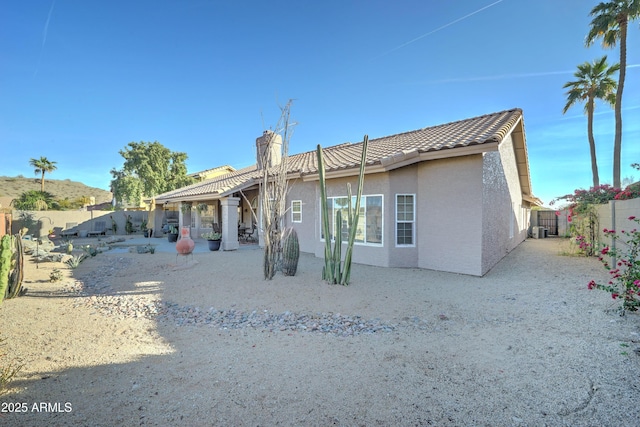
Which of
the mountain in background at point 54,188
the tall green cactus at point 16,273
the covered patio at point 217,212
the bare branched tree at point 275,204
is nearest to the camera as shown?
the tall green cactus at point 16,273

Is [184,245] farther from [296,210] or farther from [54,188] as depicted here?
[54,188]

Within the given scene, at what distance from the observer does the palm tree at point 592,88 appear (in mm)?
20391

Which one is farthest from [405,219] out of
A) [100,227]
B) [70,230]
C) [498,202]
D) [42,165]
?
[42,165]

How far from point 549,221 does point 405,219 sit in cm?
1939

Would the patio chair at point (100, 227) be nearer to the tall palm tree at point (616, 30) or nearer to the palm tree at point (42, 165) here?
the palm tree at point (42, 165)

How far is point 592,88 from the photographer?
2089 cm

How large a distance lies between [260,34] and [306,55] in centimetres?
201

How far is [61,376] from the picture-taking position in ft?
11.5

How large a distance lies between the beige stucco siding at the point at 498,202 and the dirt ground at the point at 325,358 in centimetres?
203

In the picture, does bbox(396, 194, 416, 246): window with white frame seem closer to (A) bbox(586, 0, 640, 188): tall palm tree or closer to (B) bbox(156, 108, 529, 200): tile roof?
(B) bbox(156, 108, 529, 200): tile roof

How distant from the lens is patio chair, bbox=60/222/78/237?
22.1m

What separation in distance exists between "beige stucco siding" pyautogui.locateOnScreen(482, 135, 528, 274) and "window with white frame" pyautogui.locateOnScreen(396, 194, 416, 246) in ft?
6.99

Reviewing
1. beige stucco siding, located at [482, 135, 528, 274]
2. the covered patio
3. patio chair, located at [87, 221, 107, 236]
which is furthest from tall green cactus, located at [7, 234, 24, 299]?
patio chair, located at [87, 221, 107, 236]

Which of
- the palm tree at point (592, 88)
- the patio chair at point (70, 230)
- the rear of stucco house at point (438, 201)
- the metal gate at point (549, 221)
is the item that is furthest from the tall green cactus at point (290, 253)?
the palm tree at point (592, 88)
